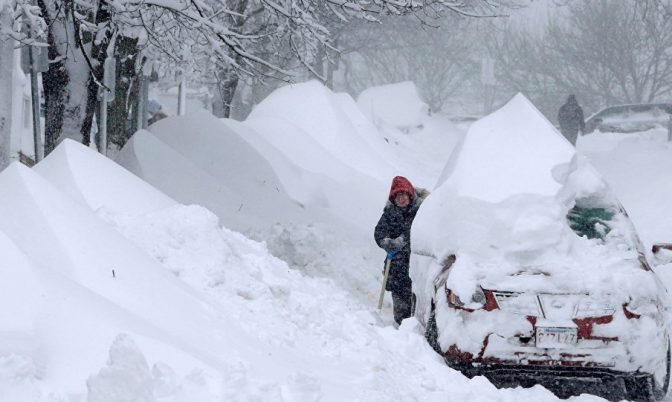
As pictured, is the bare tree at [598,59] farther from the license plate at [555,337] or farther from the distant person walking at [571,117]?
the license plate at [555,337]

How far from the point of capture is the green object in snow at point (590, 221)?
6.31m

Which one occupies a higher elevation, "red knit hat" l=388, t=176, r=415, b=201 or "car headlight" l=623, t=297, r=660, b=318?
"car headlight" l=623, t=297, r=660, b=318

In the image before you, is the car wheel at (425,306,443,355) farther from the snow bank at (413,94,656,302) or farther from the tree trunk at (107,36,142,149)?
the tree trunk at (107,36,142,149)

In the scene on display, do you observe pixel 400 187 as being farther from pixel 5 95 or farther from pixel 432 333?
pixel 5 95

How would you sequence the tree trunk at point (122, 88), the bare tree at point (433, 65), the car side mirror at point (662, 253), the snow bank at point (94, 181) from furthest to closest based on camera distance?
1. the bare tree at point (433, 65)
2. the tree trunk at point (122, 88)
3. the snow bank at point (94, 181)
4. the car side mirror at point (662, 253)

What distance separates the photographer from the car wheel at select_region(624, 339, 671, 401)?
18.6 ft

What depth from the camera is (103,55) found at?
35.1 feet

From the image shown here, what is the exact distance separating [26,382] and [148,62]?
9.50m

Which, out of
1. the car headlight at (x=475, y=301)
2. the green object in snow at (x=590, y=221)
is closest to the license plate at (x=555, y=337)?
the car headlight at (x=475, y=301)

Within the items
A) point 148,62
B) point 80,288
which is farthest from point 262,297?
point 148,62

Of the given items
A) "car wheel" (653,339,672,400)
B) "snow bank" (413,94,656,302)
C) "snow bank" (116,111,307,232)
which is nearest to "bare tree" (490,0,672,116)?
"snow bank" (116,111,307,232)

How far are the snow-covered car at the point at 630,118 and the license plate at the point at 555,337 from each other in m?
23.0

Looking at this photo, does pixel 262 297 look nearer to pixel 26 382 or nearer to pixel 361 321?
pixel 361 321

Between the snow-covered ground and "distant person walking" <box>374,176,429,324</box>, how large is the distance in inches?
10.5
